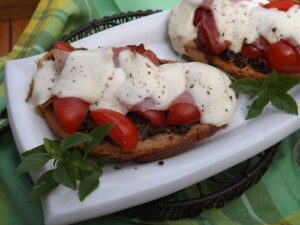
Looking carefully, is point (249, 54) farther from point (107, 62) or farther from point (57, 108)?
point (57, 108)

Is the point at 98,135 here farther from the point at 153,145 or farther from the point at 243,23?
the point at 243,23

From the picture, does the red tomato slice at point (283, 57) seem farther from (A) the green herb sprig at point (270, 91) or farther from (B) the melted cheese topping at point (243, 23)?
(A) the green herb sprig at point (270, 91)

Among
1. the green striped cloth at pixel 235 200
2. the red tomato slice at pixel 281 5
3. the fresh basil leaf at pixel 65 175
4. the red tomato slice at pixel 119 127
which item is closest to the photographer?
the fresh basil leaf at pixel 65 175

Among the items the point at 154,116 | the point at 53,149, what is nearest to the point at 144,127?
the point at 154,116

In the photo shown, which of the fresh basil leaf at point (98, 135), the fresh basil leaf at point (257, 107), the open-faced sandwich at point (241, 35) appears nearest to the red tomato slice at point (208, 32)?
the open-faced sandwich at point (241, 35)

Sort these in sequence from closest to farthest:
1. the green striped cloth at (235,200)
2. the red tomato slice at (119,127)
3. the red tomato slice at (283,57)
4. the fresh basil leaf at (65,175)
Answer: the fresh basil leaf at (65,175)
the red tomato slice at (119,127)
the green striped cloth at (235,200)
the red tomato slice at (283,57)

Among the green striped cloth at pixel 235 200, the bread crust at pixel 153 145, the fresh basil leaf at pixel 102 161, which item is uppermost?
the fresh basil leaf at pixel 102 161

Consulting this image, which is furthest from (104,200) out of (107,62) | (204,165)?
(107,62)
